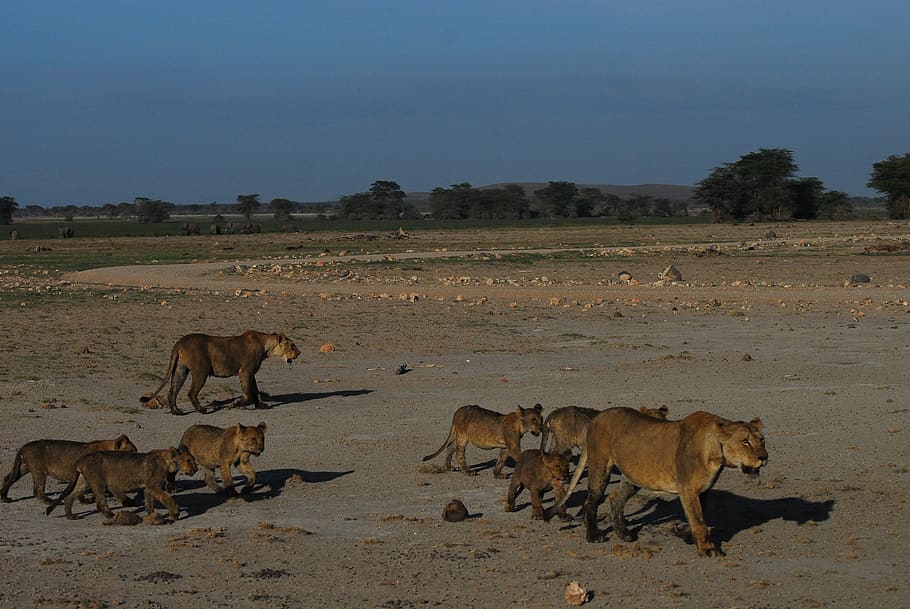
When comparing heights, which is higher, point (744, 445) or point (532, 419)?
point (744, 445)

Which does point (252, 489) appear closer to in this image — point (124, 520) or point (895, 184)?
point (124, 520)

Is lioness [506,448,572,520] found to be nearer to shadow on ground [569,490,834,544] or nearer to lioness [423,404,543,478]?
Answer: shadow on ground [569,490,834,544]

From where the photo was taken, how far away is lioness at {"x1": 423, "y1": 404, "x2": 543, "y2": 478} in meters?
10.6

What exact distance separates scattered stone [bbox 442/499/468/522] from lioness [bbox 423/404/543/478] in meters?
1.25

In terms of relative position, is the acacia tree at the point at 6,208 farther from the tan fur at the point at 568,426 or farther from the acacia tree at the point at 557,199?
the tan fur at the point at 568,426

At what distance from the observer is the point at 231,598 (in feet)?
25.2

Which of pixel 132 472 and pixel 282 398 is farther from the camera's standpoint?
pixel 282 398

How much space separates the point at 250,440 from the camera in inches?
396

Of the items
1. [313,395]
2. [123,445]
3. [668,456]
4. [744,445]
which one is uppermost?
[744,445]

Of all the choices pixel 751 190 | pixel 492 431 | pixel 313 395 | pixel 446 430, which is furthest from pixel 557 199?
pixel 492 431

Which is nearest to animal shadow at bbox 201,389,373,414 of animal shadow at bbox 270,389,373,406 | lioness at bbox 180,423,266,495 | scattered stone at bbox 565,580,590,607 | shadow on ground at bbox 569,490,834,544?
animal shadow at bbox 270,389,373,406

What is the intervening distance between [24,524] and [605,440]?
434 cm

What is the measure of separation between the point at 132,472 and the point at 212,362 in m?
5.27

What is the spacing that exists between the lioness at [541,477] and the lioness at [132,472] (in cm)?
244
